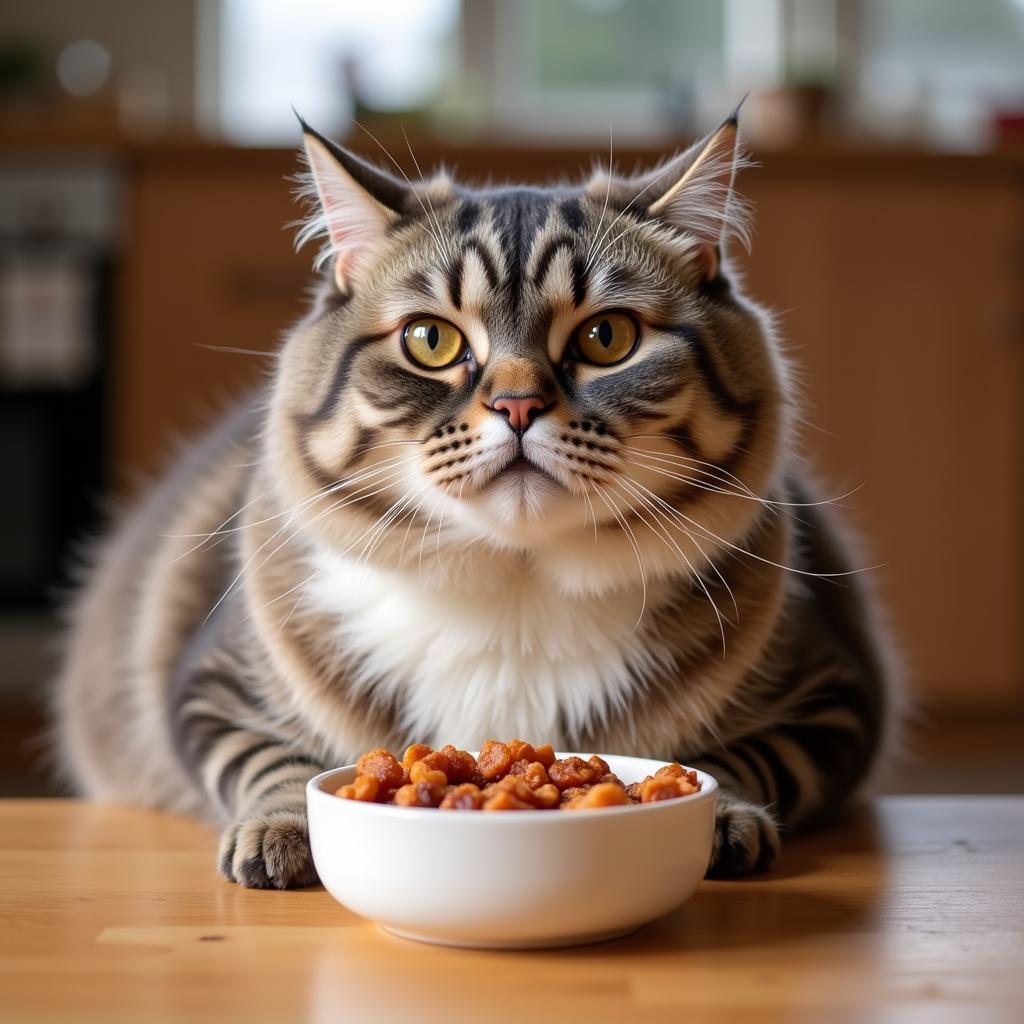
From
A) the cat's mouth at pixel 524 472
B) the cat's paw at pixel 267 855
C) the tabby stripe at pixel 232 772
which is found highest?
the cat's mouth at pixel 524 472

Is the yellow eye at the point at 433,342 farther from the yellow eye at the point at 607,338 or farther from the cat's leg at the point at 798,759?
the cat's leg at the point at 798,759

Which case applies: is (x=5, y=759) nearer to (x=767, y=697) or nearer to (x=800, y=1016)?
(x=767, y=697)

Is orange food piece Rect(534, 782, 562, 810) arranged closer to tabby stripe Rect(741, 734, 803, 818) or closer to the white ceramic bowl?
the white ceramic bowl

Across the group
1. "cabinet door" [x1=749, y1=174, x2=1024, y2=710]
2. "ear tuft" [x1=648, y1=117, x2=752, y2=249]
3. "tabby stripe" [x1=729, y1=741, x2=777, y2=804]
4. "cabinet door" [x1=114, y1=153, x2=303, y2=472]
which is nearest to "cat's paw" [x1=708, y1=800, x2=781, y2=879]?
"tabby stripe" [x1=729, y1=741, x2=777, y2=804]

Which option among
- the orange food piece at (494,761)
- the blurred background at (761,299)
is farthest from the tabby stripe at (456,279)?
the blurred background at (761,299)

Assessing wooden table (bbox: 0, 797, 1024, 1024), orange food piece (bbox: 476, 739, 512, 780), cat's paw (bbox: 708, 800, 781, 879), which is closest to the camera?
wooden table (bbox: 0, 797, 1024, 1024)

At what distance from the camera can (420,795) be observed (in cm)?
93

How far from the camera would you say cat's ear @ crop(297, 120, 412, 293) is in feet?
4.32

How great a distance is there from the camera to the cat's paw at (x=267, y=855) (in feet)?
3.57

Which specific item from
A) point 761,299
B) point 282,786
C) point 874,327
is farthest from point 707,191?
point 874,327

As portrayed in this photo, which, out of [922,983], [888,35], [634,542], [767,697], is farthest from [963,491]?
[922,983]

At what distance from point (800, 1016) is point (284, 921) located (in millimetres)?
384

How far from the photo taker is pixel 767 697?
4.67ft

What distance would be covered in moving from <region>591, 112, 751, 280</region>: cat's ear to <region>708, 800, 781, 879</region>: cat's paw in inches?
20.9
